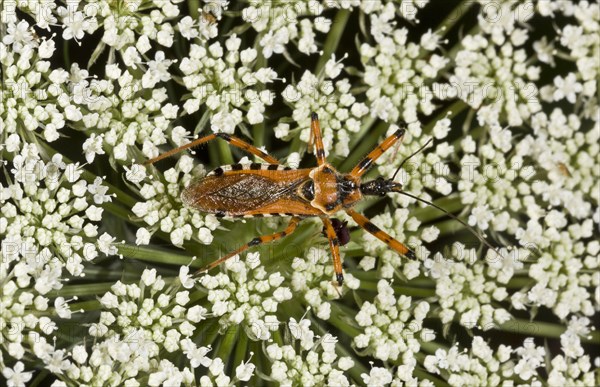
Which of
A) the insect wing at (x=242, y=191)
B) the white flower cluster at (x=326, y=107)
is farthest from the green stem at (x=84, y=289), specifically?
the white flower cluster at (x=326, y=107)

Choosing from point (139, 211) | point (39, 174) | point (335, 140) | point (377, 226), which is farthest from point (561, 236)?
point (39, 174)

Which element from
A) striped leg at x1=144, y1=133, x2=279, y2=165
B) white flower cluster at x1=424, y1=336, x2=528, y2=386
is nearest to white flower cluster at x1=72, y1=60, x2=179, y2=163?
striped leg at x1=144, y1=133, x2=279, y2=165

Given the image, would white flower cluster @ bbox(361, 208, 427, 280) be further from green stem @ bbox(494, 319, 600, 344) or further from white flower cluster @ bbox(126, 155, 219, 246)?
white flower cluster @ bbox(126, 155, 219, 246)

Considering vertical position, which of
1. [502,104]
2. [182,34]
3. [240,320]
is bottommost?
[240,320]

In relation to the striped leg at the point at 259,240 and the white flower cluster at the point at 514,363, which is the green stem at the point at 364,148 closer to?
the striped leg at the point at 259,240

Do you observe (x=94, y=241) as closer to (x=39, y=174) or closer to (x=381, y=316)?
(x=39, y=174)
